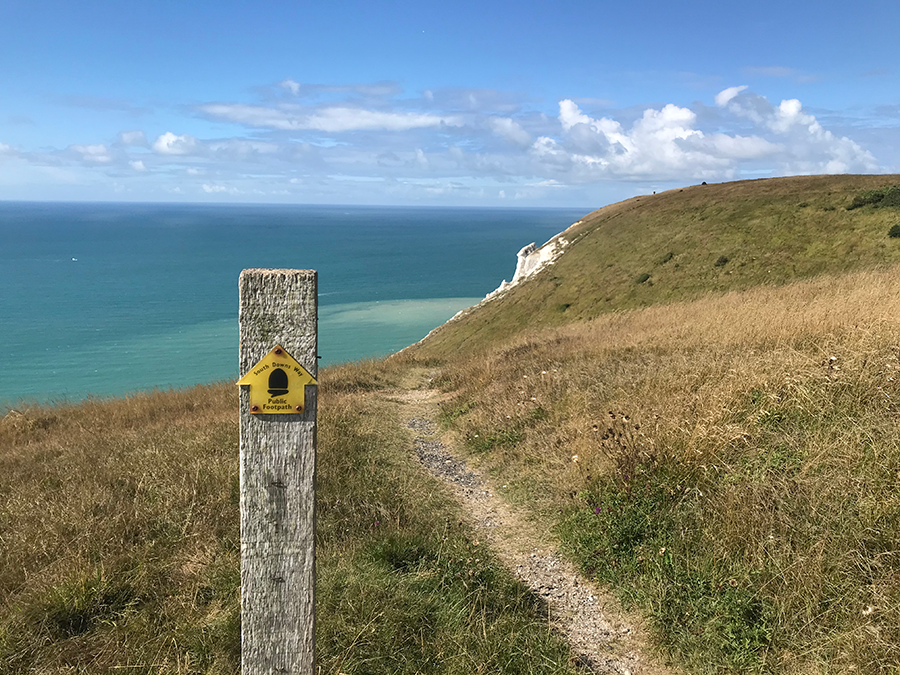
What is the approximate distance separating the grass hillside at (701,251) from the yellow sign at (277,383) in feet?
83.8

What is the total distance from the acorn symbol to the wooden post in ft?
0.36

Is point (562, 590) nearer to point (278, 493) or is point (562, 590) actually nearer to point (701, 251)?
point (278, 493)

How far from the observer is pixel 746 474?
484 centimetres

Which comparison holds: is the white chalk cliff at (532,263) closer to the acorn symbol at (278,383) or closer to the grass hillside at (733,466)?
the grass hillside at (733,466)

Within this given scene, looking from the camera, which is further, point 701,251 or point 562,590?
point 701,251

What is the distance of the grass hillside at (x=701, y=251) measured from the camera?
26281mm

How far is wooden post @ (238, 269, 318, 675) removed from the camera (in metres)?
2.59

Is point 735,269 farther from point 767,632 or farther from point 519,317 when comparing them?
point 767,632

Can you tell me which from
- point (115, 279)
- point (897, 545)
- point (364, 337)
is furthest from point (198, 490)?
point (115, 279)

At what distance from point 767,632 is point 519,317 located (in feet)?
→ 104

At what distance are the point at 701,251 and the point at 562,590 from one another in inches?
1282

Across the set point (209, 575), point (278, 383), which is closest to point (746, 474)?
point (278, 383)

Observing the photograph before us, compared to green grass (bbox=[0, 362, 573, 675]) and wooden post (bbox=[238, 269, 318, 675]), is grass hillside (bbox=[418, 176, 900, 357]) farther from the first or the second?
wooden post (bbox=[238, 269, 318, 675])

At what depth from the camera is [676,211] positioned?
41.6 metres
